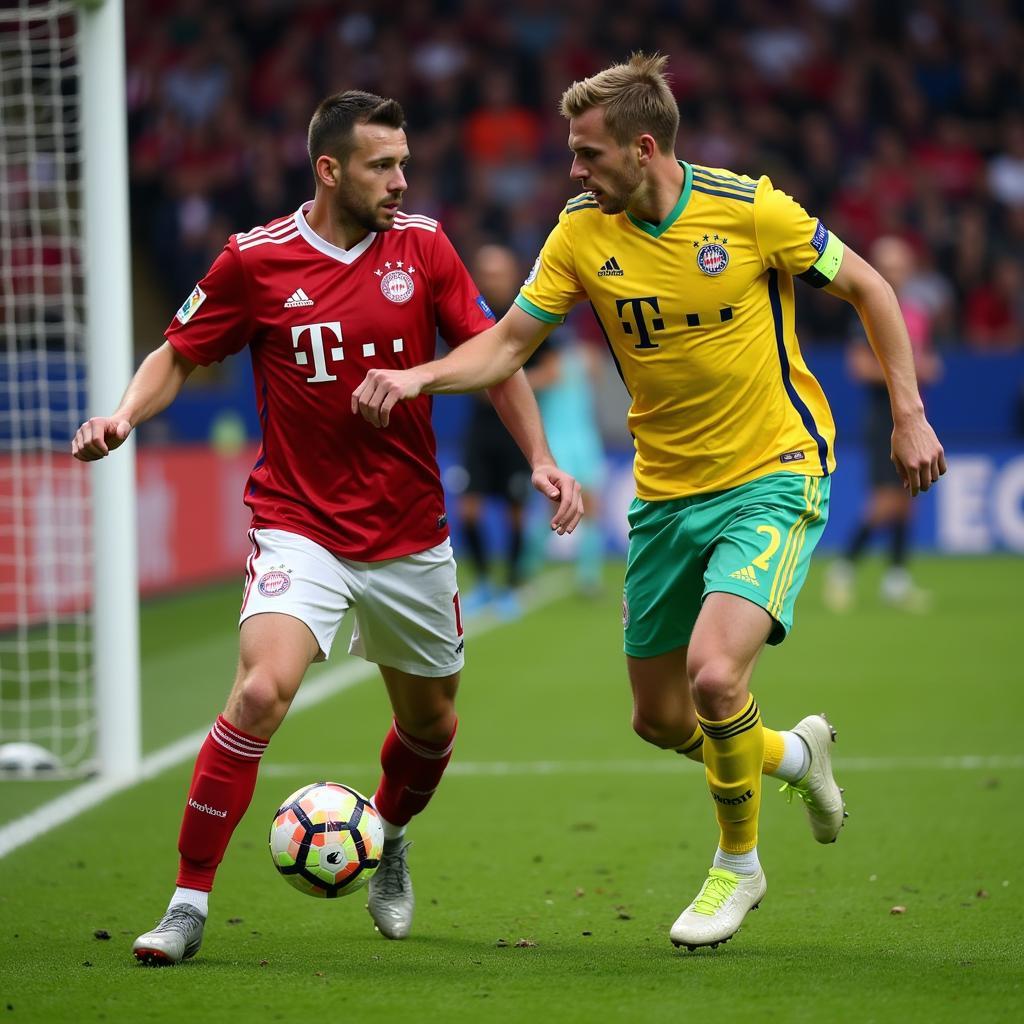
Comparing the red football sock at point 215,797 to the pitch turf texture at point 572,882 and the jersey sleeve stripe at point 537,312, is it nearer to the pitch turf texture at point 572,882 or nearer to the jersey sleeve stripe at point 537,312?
the pitch turf texture at point 572,882

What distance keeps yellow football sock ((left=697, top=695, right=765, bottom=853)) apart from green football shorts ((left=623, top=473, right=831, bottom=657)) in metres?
0.29

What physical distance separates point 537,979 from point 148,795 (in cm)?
326

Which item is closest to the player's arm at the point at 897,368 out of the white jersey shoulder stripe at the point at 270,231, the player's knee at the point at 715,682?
the player's knee at the point at 715,682

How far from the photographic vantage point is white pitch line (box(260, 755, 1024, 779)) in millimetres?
7586

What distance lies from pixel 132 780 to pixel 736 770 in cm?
364

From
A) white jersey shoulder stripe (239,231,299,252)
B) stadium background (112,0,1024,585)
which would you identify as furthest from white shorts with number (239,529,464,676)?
stadium background (112,0,1024,585)

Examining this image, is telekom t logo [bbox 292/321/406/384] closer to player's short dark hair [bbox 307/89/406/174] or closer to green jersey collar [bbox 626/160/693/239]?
player's short dark hair [bbox 307/89/406/174]

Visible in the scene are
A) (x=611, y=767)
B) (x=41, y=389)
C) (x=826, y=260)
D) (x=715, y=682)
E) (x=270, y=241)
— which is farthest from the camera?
(x=41, y=389)

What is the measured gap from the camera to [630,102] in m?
4.77

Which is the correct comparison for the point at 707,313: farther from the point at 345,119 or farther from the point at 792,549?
the point at 345,119

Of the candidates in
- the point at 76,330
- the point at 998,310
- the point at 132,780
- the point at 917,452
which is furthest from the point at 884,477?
the point at 917,452

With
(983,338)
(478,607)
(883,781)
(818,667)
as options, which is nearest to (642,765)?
(883,781)

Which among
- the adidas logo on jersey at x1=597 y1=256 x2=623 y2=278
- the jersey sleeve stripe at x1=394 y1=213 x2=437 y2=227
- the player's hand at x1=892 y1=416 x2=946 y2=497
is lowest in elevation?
the player's hand at x1=892 y1=416 x2=946 y2=497

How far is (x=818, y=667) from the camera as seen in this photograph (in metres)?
10.6
